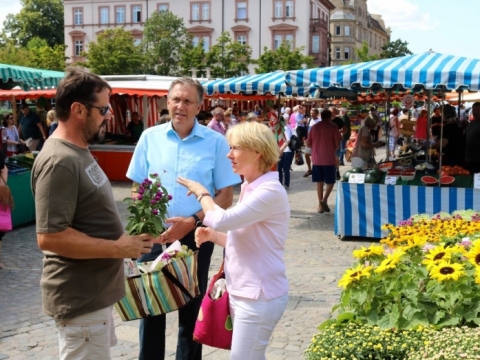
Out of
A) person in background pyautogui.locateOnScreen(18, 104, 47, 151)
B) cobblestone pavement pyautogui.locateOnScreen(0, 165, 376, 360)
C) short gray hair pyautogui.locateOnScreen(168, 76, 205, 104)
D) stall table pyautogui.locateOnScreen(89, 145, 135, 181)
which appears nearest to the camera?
short gray hair pyautogui.locateOnScreen(168, 76, 205, 104)

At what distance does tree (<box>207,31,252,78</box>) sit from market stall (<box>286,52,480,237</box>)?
50.2 meters

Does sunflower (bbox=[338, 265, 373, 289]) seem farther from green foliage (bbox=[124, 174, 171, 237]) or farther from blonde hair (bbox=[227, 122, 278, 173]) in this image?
green foliage (bbox=[124, 174, 171, 237])

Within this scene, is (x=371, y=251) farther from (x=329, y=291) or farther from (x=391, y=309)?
(x=329, y=291)

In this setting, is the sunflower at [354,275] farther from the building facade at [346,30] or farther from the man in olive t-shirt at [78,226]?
the building facade at [346,30]

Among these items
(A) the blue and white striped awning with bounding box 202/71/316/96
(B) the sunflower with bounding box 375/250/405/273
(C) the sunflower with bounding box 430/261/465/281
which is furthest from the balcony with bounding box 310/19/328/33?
(C) the sunflower with bounding box 430/261/465/281

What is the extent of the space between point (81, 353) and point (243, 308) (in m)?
0.79

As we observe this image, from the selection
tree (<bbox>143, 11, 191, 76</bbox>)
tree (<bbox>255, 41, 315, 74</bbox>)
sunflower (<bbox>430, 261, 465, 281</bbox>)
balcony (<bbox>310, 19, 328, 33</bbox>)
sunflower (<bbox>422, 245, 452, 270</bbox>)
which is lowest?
sunflower (<bbox>430, 261, 465, 281</bbox>)

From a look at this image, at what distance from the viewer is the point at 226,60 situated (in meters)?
61.6

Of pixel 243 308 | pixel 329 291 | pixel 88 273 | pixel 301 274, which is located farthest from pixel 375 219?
pixel 88 273

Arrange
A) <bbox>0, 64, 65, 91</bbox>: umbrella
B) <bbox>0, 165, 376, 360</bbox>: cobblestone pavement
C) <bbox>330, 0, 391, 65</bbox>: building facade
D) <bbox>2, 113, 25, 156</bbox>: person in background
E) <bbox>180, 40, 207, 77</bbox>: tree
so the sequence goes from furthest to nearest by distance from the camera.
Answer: <bbox>330, 0, 391, 65</bbox>: building facade → <bbox>180, 40, 207, 77</bbox>: tree → <bbox>2, 113, 25, 156</bbox>: person in background → <bbox>0, 64, 65, 91</bbox>: umbrella → <bbox>0, 165, 376, 360</bbox>: cobblestone pavement

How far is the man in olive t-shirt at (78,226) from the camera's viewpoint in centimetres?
246

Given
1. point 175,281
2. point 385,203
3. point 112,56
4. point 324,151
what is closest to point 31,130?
point 324,151

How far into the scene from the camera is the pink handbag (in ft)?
10.4

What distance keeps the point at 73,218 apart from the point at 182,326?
4.73 feet
